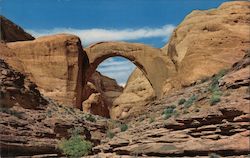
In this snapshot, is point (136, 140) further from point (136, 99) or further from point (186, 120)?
point (136, 99)

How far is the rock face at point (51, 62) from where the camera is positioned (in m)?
37.4

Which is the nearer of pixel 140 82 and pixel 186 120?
pixel 186 120

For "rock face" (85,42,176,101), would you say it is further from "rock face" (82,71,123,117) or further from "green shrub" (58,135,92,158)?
"green shrub" (58,135,92,158)

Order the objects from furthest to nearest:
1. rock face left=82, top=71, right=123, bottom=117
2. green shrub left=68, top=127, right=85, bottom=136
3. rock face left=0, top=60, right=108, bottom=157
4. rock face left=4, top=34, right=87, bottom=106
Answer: rock face left=82, top=71, right=123, bottom=117 < rock face left=4, top=34, right=87, bottom=106 < green shrub left=68, top=127, right=85, bottom=136 < rock face left=0, top=60, right=108, bottom=157

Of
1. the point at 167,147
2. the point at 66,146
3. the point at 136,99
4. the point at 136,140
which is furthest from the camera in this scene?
the point at 136,99

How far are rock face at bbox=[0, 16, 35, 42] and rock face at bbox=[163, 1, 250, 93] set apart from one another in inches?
488

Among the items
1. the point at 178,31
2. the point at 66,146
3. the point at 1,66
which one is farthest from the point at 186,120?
the point at 178,31

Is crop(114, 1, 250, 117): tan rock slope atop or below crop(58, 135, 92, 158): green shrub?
atop

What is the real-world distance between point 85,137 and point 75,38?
1408cm

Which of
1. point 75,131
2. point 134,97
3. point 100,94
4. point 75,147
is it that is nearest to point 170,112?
point 75,147

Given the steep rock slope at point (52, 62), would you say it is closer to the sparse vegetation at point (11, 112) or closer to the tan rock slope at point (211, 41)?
the tan rock slope at point (211, 41)

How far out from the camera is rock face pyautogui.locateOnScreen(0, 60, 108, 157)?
2088cm

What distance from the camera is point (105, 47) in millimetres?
42281

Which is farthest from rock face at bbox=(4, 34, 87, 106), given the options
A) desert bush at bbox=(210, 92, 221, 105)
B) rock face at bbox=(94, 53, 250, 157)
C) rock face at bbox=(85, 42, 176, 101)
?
desert bush at bbox=(210, 92, 221, 105)
